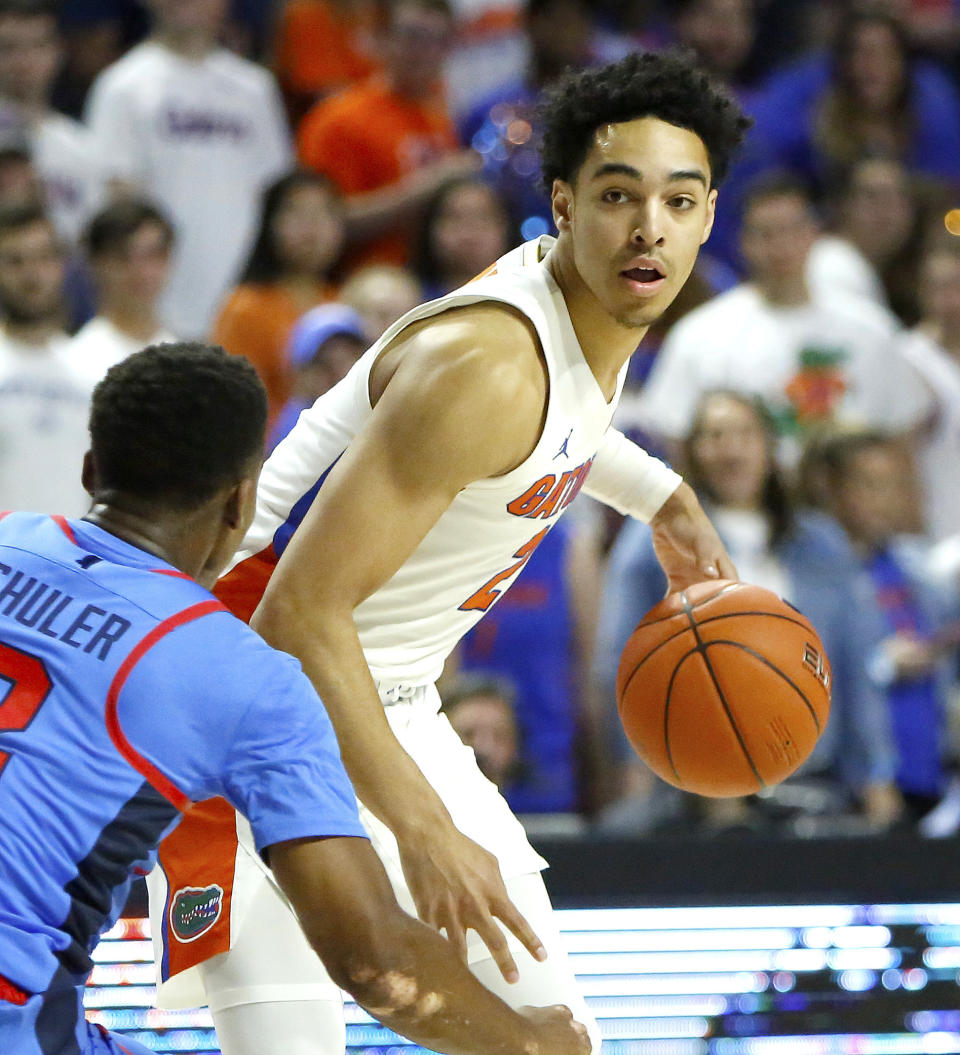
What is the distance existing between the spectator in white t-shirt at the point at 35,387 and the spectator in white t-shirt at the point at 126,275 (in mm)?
204

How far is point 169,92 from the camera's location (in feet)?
21.3

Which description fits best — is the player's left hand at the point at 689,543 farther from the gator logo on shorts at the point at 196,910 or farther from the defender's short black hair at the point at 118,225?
the defender's short black hair at the point at 118,225

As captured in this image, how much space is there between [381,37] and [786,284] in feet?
7.30

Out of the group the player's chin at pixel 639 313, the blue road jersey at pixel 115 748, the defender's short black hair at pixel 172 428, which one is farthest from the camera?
the player's chin at pixel 639 313

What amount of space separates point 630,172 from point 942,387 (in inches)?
157

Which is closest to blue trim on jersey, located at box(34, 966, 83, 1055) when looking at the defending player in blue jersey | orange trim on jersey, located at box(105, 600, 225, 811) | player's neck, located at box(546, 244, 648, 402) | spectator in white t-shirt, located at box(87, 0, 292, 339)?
the defending player in blue jersey

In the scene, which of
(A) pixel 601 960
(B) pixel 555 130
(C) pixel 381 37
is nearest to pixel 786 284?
(C) pixel 381 37

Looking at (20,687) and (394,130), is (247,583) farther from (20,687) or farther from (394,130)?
(394,130)

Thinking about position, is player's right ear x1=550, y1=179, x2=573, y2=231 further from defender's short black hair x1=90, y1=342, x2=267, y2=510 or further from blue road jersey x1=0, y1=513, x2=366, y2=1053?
blue road jersey x1=0, y1=513, x2=366, y2=1053

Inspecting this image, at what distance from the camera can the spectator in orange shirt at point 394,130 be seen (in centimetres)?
662

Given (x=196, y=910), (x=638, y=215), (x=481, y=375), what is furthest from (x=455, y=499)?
(x=196, y=910)

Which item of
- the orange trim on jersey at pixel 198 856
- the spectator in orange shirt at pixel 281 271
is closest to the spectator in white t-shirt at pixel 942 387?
the spectator in orange shirt at pixel 281 271

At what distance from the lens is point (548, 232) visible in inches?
264

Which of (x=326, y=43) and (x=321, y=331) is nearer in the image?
(x=321, y=331)
